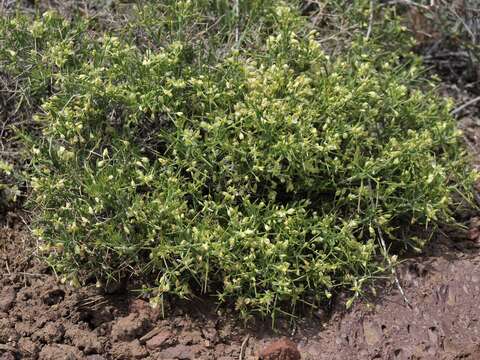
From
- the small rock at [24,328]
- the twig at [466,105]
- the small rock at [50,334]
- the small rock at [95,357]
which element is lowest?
the small rock at [95,357]

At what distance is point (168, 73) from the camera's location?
3.66 metres

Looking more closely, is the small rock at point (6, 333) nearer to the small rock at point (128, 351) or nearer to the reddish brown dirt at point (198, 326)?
the reddish brown dirt at point (198, 326)

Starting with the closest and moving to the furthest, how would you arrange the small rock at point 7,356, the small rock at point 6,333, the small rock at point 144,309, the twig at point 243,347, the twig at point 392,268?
1. the small rock at point 7,356
2. the small rock at point 6,333
3. the twig at point 243,347
4. the small rock at point 144,309
5. the twig at point 392,268

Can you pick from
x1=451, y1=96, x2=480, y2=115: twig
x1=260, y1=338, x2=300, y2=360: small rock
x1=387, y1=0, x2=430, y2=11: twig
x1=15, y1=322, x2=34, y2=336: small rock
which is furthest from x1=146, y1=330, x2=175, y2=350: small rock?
x1=387, y1=0, x2=430, y2=11: twig

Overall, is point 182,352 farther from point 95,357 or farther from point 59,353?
point 59,353

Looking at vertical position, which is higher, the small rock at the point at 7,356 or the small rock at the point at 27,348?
the small rock at the point at 7,356

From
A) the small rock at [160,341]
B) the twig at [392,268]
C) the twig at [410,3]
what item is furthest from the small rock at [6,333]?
the twig at [410,3]

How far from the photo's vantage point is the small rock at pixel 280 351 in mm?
3352

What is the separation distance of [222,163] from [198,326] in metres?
0.81

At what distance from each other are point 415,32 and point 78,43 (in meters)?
2.40

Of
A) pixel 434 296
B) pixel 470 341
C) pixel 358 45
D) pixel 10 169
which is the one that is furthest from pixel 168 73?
pixel 470 341

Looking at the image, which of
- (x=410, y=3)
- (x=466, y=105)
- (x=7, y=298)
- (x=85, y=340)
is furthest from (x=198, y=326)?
(x=410, y=3)

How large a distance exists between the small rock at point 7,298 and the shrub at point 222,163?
0.92 feet

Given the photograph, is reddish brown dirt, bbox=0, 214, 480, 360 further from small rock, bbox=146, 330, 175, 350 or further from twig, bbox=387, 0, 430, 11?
twig, bbox=387, 0, 430, 11
